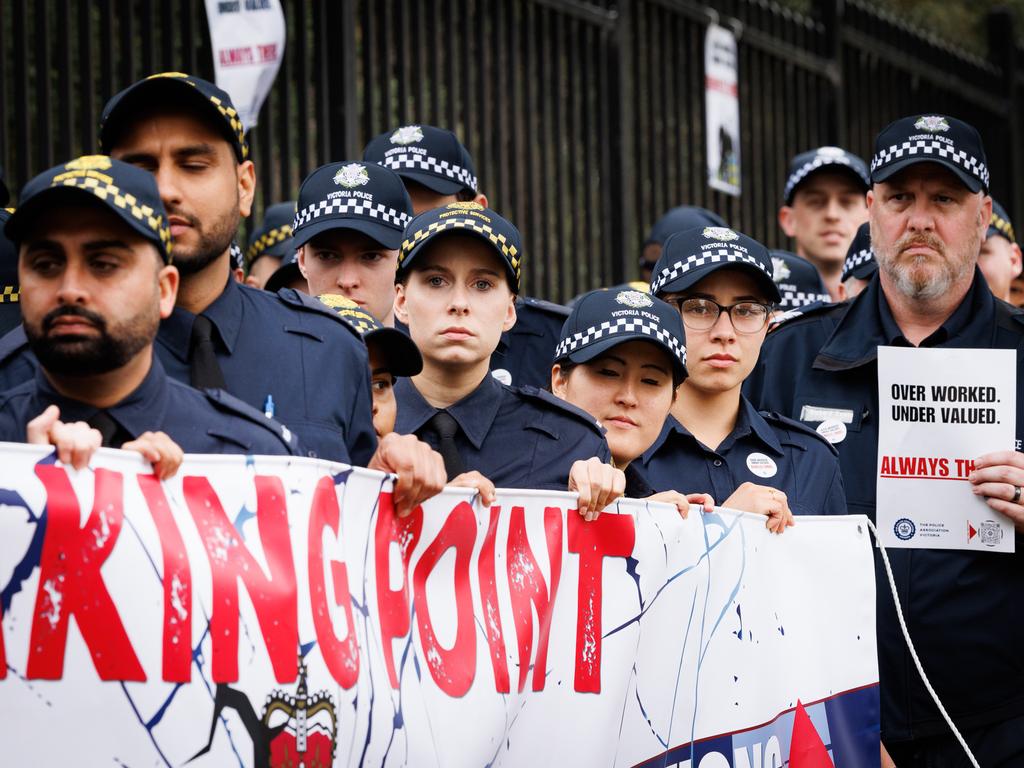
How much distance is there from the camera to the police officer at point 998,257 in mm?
7648

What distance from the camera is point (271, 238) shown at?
273 inches

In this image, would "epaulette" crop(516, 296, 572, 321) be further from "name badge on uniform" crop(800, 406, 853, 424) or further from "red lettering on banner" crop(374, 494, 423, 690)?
"red lettering on banner" crop(374, 494, 423, 690)

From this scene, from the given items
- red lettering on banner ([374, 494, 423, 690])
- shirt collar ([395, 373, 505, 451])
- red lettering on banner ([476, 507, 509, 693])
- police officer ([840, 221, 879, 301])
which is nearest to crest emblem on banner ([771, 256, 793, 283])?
police officer ([840, 221, 879, 301])

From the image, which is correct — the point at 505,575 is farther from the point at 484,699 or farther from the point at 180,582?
the point at 180,582

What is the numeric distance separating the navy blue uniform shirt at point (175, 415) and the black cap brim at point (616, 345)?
1.40 m

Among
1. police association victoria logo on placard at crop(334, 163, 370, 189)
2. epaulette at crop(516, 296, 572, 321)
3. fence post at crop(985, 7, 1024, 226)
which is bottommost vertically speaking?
epaulette at crop(516, 296, 572, 321)

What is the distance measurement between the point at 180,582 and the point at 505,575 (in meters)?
0.99

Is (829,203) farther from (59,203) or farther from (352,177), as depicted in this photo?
(59,203)

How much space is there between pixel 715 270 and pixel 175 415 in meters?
2.27

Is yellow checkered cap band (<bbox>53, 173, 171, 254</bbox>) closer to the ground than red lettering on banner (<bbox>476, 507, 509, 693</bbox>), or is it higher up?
higher up

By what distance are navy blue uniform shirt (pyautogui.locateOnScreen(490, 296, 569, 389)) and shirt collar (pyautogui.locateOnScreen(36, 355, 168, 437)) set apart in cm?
262

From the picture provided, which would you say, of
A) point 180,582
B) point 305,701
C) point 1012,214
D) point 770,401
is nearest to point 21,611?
point 180,582

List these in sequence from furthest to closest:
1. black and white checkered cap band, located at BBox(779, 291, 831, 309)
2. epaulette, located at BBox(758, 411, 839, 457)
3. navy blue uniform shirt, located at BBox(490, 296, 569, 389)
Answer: black and white checkered cap band, located at BBox(779, 291, 831, 309)
navy blue uniform shirt, located at BBox(490, 296, 569, 389)
epaulette, located at BBox(758, 411, 839, 457)

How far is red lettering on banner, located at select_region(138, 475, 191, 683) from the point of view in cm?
311
